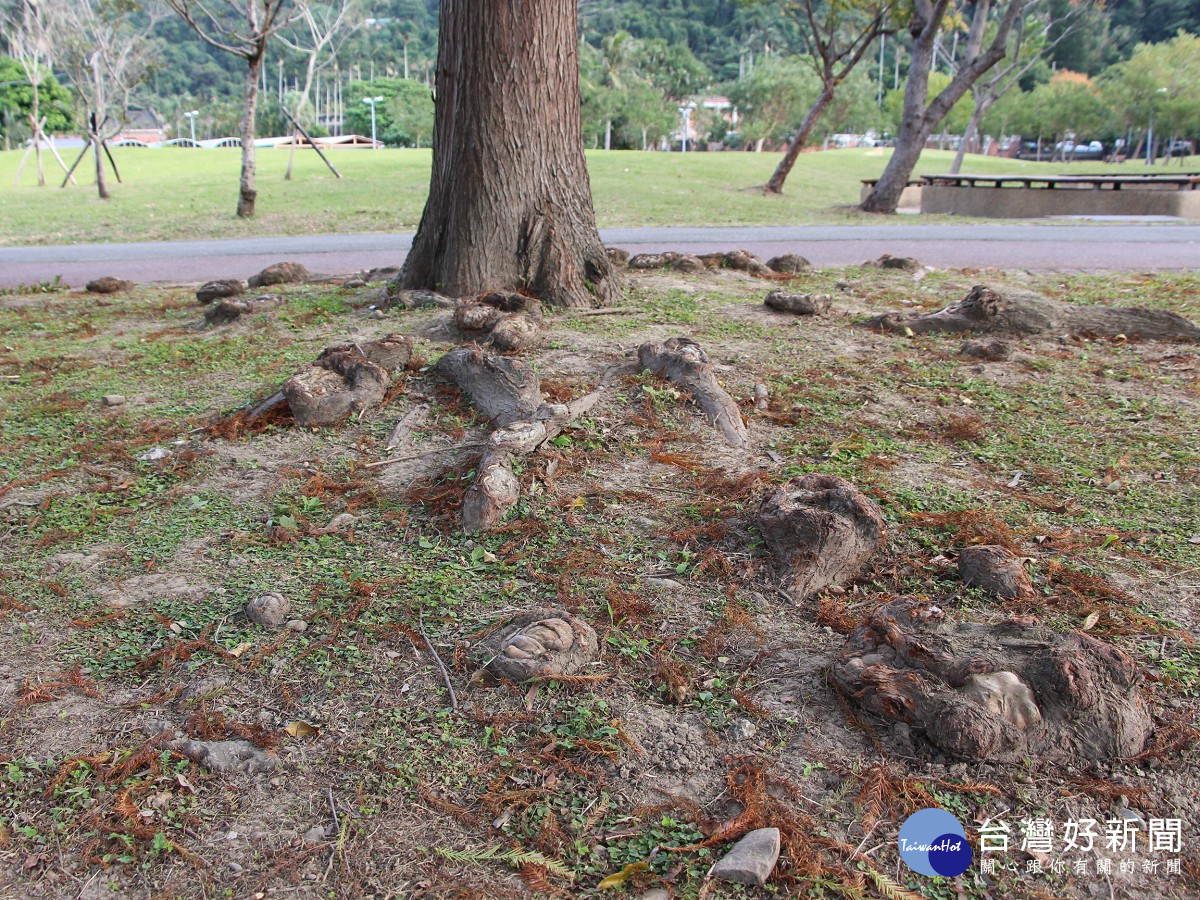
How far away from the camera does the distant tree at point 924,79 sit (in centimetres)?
1731

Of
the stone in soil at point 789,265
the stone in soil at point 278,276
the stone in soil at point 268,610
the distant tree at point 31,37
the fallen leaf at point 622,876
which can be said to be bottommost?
the fallen leaf at point 622,876

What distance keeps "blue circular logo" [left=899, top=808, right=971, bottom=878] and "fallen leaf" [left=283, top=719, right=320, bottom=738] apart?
5.26 ft

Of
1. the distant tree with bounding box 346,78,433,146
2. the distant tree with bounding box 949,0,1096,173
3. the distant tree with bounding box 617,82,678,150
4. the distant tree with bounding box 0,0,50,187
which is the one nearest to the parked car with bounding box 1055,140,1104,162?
the distant tree with bounding box 617,82,678,150

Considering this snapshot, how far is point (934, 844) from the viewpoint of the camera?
221 centimetres

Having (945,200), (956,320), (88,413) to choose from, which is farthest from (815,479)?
(945,200)

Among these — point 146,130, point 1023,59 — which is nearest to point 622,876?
point 1023,59

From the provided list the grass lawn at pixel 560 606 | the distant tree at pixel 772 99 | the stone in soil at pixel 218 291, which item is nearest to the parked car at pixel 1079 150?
the distant tree at pixel 772 99

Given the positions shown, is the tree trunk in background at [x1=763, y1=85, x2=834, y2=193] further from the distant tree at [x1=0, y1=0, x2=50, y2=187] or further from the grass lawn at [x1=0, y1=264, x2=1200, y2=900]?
the distant tree at [x1=0, y1=0, x2=50, y2=187]

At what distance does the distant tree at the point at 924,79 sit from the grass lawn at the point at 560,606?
13884mm

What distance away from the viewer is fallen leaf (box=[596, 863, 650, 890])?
2.12m

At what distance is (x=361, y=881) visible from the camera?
2.15 metres

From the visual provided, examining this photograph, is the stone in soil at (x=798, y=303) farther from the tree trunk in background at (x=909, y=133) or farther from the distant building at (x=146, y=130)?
the distant building at (x=146, y=130)

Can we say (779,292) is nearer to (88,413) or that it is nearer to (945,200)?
(88,413)

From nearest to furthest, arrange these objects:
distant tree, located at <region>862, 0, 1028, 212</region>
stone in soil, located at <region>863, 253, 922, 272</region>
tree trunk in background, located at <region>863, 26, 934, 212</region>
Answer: stone in soil, located at <region>863, 253, 922, 272</region> → distant tree, located at <region>862, 0, 1028, 212</region> → tree trunk in background, located at <region>863, 26, 934, 212</region>
